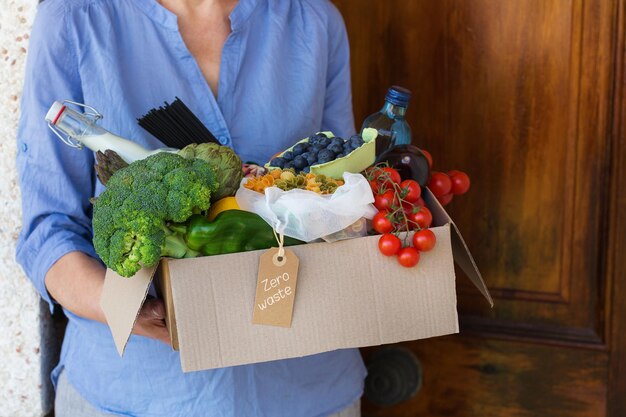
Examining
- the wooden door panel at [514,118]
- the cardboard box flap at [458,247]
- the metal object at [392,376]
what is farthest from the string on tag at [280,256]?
the metal object at [392,376]

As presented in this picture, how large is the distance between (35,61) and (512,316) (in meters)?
1.20

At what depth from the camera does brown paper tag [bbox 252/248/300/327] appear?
88 centimetres

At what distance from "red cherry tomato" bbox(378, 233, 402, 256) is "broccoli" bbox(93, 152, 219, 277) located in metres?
0.23

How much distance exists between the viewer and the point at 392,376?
1.83 m

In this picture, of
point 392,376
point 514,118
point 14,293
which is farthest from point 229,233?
point 392,376

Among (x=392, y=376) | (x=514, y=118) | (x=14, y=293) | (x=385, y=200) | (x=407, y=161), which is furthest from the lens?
(x=392, y=376)

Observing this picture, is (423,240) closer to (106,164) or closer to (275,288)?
(275,288)

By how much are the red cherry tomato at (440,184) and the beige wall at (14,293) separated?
81cm

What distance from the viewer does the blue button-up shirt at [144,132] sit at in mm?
1116

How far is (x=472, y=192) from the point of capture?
1687mm

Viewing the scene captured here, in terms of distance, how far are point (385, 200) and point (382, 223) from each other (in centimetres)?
4

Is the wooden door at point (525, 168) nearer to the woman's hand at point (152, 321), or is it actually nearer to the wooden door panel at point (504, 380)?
the wooden door panel at point (504, 380)

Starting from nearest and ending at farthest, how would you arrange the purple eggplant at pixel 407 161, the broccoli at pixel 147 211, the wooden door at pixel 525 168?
the broccoli at pixel 147 211
the purple eggplant at pixel 407 161
the wooden door at pixel 525 168

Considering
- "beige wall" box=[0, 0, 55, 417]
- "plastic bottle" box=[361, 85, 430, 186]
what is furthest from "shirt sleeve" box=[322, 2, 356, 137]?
"beige wall" box=[0, 0, 55, 417]
